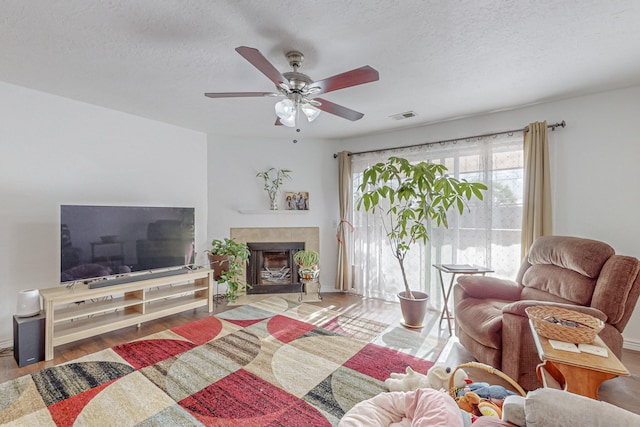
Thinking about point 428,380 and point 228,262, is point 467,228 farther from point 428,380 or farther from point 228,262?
point 228,262

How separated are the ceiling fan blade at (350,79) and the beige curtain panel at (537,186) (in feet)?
7.31

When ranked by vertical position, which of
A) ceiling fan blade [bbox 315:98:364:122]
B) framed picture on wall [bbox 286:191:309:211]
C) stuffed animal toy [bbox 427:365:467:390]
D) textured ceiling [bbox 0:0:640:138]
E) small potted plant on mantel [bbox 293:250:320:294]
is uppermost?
textured ceiling [bbox 0:0:640:138]

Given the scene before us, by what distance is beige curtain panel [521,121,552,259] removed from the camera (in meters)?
2.85


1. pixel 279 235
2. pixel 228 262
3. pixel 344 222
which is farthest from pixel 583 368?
pixel 279 235

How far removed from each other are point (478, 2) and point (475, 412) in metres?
2.19

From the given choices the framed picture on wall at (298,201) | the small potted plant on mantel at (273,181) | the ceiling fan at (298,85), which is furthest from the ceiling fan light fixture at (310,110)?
the framed picture on wall at (298,201)

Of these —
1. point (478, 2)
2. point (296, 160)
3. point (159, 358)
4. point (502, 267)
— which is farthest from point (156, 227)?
point (502, 267)

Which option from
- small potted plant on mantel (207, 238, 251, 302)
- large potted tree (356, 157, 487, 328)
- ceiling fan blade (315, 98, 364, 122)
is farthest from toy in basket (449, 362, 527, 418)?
small potted plant on mantel (207, 238, 251, 302)

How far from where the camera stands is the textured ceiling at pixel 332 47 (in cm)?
158

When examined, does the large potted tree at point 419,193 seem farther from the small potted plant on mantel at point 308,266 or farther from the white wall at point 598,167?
the small potted plant on mantel at point 308,266

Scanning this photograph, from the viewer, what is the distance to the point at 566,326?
1432mm

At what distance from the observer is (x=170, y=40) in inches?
73.2

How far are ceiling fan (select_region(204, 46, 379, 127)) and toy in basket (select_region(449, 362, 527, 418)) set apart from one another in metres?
1.73

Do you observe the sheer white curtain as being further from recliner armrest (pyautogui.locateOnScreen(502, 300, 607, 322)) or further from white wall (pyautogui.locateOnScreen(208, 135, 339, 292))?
recliner armrest (pyautogui.locateOnScreen(502, 300, 607, 322))
